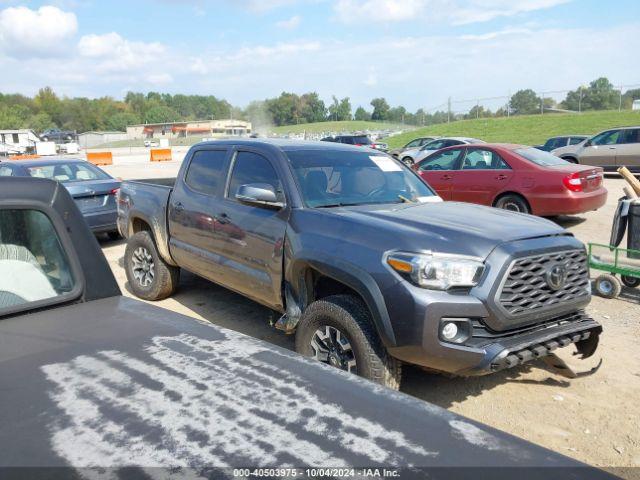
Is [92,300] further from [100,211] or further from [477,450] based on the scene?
[100,211]

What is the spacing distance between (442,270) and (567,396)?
154cm

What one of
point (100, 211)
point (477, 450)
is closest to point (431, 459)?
point (477, 450)

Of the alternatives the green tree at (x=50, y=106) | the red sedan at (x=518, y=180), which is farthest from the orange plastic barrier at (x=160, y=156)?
the green tree at (x=50, y=106)

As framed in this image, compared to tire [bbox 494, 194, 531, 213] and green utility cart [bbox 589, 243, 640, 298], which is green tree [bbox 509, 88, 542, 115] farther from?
green utility cart [bbox 589, 243, 640, 298]

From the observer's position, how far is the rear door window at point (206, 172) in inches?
203

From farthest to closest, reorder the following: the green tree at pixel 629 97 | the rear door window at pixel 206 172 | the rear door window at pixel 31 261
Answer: the green tree at pixel 629 97
the rear door window at pixel 206 172
the rear door window at pixel 31 261

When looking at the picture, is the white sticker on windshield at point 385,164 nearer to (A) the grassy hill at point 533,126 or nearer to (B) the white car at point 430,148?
(B) the white car at point 430,148

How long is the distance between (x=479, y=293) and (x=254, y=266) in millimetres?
1959

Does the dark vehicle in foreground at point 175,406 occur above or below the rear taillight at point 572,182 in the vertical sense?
above

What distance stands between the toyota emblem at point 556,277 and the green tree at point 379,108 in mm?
133475

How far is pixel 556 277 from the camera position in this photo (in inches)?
138

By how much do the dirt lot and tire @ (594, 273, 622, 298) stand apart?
0.38m

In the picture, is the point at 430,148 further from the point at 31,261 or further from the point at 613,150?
the point at 31,261

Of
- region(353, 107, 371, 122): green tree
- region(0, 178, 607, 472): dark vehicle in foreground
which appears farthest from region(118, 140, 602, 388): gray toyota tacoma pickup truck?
region(353, 107, 371, 122): green tree
